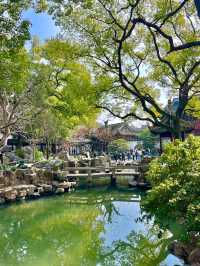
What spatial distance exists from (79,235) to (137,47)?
8661 mm

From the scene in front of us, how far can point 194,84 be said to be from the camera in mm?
15469

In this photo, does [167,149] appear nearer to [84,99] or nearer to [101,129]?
[84,99]

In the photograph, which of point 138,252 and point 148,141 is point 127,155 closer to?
point 148,141

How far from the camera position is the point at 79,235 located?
34.1ft

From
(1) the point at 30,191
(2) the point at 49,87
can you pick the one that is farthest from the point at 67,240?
(2) the point at 49,87

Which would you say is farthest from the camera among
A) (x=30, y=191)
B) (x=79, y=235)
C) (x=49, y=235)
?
(x=30, y=191)

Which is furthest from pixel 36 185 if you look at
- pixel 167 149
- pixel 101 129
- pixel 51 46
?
pixel 101 129

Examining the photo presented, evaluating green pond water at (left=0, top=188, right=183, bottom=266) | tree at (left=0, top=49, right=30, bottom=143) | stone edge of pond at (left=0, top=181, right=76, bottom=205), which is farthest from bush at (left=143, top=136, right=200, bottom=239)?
stone edge of pond at (left=0, top=181, right=76, bottom=205)

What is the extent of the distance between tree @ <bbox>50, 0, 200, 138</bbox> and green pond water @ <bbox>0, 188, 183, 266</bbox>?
13.0ft

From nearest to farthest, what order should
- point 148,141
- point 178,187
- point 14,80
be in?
point 178,187 → point 14,80 → point 148,141

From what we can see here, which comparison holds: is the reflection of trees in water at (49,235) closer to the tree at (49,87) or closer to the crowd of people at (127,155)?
the tree at (49,87)

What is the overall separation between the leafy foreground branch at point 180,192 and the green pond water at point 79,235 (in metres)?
1.09

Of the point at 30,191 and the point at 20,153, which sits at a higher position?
the point at 20,153

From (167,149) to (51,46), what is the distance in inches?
392
